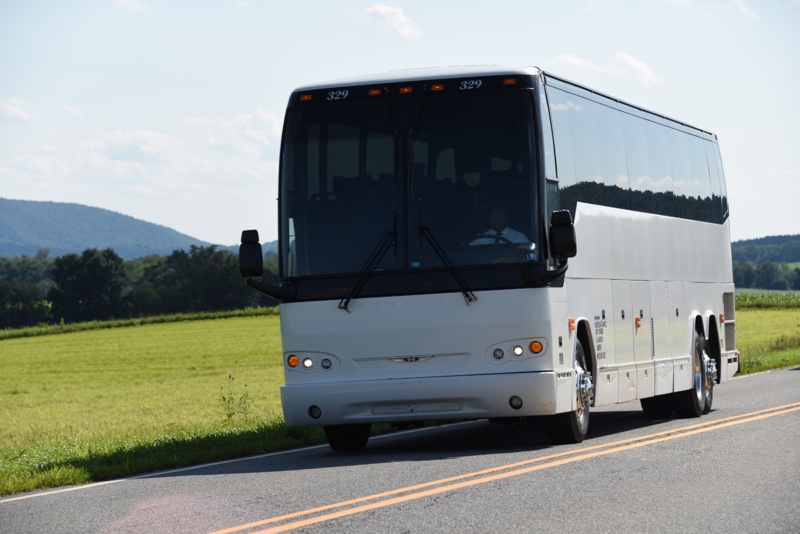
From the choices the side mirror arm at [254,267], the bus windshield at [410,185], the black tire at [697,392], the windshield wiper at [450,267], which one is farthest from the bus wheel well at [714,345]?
the side mirror arm at [254,267]

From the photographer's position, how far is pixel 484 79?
42.5ft

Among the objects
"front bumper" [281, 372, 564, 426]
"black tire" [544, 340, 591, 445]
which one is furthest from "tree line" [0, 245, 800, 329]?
"front bumper" [281, 372, 564, 426]

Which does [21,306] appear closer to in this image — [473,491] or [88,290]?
[88,290]

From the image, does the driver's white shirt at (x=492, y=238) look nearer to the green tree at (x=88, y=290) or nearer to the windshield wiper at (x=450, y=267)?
the windshield wiper at (x=450, y=267)

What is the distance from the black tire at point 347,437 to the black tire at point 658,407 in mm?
5589

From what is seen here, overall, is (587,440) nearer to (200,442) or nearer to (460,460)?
(460,460)

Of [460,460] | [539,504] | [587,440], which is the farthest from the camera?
[587,440]

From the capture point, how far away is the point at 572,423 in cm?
1331

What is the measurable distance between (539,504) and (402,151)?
5.01 m

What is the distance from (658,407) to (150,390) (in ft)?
75.3

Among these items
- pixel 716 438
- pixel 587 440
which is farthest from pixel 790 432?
pixel 587 440

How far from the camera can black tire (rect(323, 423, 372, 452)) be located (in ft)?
45.0

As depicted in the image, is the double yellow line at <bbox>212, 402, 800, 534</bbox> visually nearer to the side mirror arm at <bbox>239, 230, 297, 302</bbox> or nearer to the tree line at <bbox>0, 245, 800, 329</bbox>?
the side mirror arm at <bbox>239, 230, 297, 302</bbox>

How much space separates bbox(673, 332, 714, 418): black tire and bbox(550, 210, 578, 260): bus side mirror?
20.9 ft
